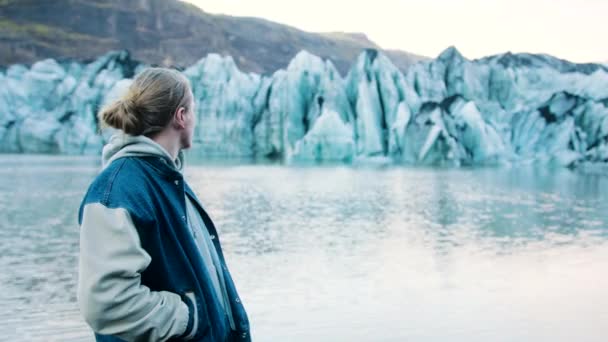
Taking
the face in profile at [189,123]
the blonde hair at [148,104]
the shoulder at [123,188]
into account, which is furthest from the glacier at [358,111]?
the shoulder at [123,188]

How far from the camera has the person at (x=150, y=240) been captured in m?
1.53

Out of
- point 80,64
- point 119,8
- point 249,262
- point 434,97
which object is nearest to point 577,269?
point 249,262

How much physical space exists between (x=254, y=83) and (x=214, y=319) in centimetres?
4613

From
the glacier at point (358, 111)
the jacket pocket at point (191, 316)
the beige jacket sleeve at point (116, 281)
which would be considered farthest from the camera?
the glacier at point (358, 111)

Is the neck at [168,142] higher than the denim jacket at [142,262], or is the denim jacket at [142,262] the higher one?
the neck at [168,142]

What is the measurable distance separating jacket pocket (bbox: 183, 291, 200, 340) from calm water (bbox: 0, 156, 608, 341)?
10.7ft

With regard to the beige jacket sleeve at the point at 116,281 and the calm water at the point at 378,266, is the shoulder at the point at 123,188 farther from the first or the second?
the calm water at the point at 378,266

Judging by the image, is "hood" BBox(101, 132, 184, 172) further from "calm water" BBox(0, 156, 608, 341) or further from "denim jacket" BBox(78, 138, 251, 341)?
"calm water" BBox(0, 156, 608, 341)

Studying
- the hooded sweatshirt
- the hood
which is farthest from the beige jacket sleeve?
the hood

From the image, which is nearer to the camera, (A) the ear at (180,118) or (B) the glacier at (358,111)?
(A) the ear at (180,118)

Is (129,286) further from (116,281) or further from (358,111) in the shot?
(358,111)

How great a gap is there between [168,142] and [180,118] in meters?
0.08

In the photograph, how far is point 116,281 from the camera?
1.53 meters

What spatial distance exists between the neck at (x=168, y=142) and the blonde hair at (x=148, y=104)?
0.02 m
